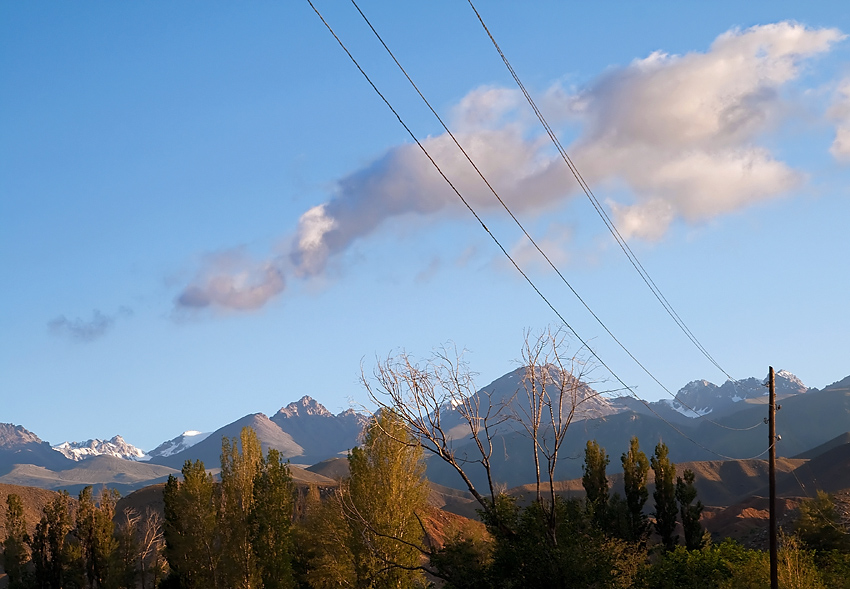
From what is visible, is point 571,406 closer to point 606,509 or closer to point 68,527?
point 606,509

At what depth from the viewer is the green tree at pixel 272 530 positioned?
4328 centimetres

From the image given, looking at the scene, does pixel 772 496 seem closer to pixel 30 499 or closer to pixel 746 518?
pixel 746 518

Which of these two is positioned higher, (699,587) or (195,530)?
(195,530)

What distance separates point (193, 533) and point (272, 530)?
9740 mm

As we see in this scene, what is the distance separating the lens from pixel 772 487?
2788 cm

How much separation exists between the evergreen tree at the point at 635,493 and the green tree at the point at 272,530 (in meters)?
28.6

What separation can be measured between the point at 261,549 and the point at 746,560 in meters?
25.5

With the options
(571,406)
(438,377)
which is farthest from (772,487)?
(438,377)

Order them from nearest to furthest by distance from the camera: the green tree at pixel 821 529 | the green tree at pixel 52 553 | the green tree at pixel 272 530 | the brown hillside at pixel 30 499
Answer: the green tree at pixel 272 530
the green tree at pixel 821 529
the green tree at pixel 52 553
the brown hillside at pixel 30 499

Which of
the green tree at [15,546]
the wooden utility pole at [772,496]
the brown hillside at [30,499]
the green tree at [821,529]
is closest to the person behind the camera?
the wooden utility pole at [772,496]

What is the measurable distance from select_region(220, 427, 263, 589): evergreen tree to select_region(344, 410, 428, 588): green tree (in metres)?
9.57

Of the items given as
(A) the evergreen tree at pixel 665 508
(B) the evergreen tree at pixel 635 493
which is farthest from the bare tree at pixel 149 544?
(A) the evergreen tree at pixel 665 508

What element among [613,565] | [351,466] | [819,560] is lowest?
[819,560]

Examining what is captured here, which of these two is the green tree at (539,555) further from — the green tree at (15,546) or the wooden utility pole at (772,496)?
the green tree at (15,546)
